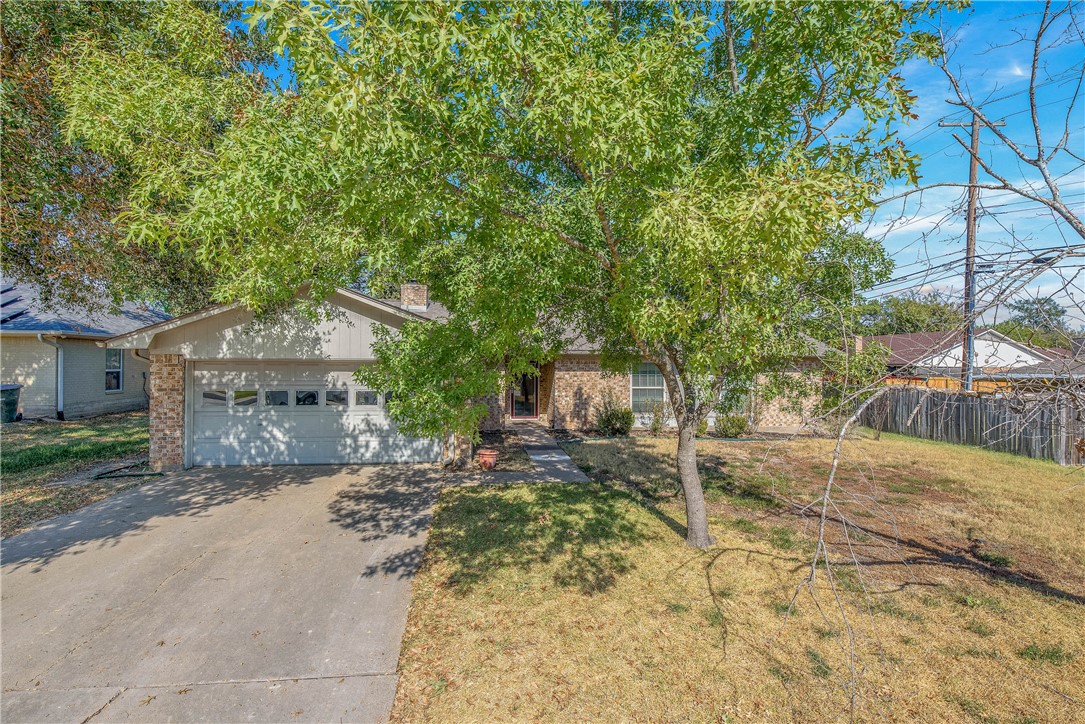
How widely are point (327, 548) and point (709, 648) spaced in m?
4.68

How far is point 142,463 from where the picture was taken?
35.2 ft

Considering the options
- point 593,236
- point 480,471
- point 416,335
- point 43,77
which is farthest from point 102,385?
point 593,236

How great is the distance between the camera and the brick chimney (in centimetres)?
1538

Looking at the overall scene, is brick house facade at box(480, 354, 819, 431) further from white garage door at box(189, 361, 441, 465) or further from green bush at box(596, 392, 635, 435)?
white garage door at box(189, 361, 441, 465)

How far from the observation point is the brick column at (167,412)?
1003 cm

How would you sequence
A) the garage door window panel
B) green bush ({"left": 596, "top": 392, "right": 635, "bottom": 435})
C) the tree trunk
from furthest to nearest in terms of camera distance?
green bush ({"left": 596, "top": 392, "right": 635, "bottom": 435}), the garage door window panel, the tree trunk

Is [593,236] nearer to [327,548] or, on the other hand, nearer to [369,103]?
[369,103]

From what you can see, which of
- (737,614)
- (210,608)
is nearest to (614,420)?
(737,614)

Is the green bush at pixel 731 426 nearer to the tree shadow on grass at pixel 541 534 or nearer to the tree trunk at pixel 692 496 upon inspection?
the tree shadow on grass at pixel 541 534

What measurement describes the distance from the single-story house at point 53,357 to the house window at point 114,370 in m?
0.05

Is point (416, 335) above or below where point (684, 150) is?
below

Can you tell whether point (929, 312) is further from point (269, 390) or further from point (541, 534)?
point (269, 390)

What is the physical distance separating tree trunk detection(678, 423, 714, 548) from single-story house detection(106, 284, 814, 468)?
3.75 m

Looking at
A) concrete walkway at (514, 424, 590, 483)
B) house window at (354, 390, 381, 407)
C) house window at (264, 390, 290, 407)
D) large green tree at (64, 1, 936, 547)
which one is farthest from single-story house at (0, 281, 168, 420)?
large green tree at (64, 1, 936, 547)
